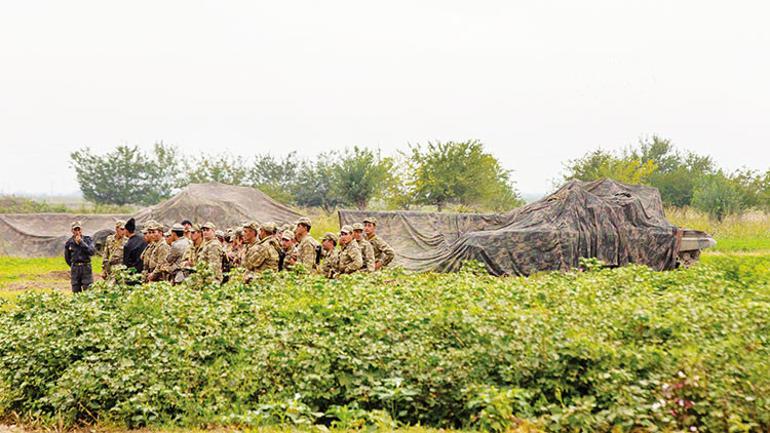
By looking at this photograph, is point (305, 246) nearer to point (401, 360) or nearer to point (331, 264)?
point (331, 264)

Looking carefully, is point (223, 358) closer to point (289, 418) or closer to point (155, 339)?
point (155, 339)

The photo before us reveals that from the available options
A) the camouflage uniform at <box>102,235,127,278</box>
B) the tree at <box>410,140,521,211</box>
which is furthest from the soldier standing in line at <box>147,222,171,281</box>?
the tree at <box>410,140,521,211</box>

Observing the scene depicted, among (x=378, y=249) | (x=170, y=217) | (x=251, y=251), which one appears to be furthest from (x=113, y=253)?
(x=170, y=217)

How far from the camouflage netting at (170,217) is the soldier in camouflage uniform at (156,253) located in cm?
1215

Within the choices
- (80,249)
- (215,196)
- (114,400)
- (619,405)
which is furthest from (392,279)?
→ (215,196)

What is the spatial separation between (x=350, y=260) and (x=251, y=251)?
1582mm

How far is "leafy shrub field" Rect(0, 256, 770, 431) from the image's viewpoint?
6.25 metres

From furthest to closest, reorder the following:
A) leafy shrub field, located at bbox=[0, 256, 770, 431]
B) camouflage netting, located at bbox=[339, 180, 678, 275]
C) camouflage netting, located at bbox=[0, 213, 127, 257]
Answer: camouflage netting, located at bbox=[0, 213, 127, 257], camouflage netting, located at bbox=[339, 180, 678, 275], leafy shrub field, located at bbox=[0, 256, 770, 431]

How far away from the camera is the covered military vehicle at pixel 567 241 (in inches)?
736

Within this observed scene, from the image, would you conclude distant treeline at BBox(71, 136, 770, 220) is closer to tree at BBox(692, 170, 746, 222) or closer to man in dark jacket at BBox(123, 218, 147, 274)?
tree at BBox(692, 170, 746, 222)

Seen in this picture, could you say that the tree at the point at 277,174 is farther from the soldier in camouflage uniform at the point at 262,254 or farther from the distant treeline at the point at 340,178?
the soldier in camouflage uniform at the point at 262,254

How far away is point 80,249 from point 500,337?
1039cm

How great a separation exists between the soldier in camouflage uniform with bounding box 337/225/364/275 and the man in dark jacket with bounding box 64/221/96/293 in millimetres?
5130

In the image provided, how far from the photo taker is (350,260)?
43.1 ft
